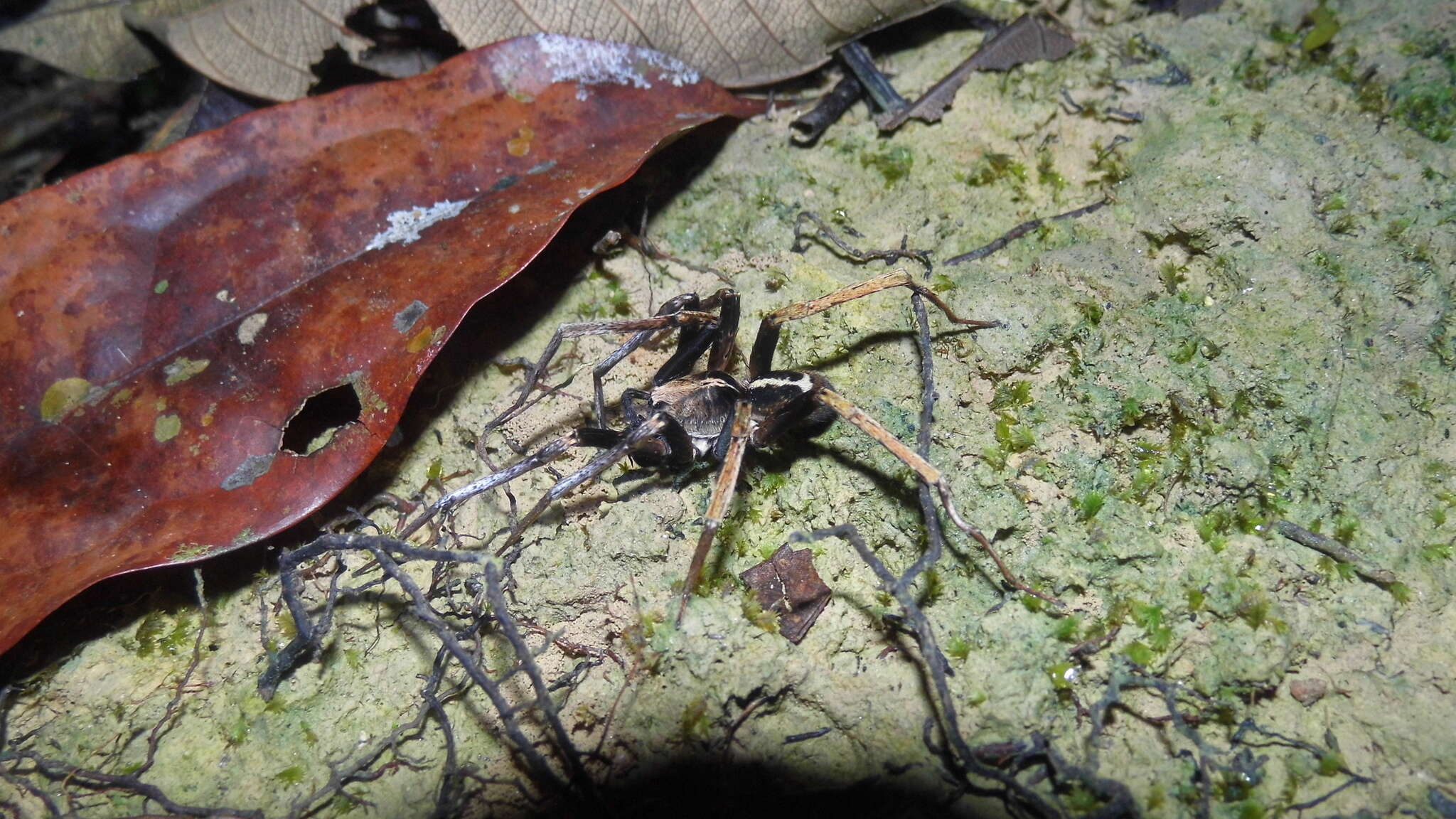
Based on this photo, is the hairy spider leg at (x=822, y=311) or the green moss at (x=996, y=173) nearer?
the hairy spider leg at (x=822, y=311)

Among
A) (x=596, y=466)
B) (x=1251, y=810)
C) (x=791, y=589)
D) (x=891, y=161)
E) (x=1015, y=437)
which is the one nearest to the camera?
(x=1251, y=810)

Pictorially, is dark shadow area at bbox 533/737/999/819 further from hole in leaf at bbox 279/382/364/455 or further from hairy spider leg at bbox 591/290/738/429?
hole in leaf at bbox 279/382/364/455

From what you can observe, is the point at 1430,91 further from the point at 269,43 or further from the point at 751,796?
the point at 269,43

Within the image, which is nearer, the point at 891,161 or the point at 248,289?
the point at 248,289

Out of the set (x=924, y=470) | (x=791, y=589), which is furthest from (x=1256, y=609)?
(x=791, y=589)

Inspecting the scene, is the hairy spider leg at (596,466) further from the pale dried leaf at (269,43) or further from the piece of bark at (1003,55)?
the pale dried leaf at (269,43)

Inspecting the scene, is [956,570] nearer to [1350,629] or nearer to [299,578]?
[1350,629]

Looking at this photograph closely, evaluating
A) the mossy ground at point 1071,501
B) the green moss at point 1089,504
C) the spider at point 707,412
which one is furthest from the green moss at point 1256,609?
the spider at point 707,412

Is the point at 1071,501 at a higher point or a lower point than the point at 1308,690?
higher
